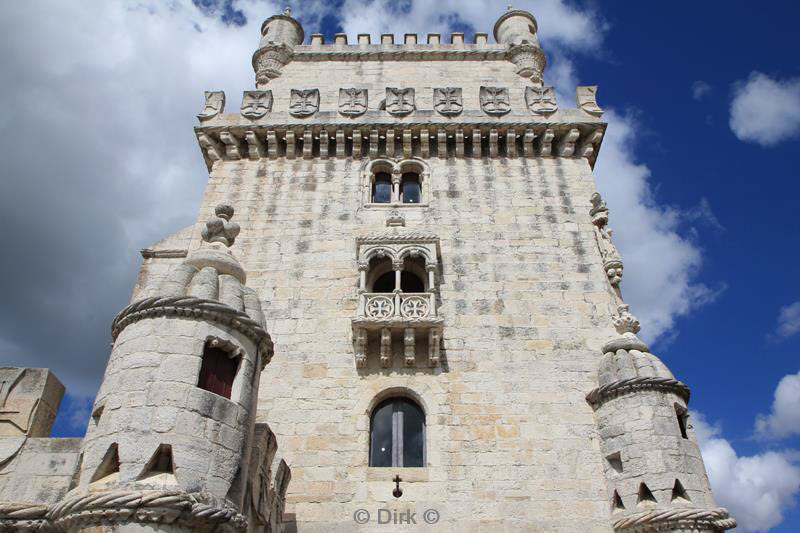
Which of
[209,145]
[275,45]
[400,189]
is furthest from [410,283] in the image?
[275,45]

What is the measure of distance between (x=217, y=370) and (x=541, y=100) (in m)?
14.6

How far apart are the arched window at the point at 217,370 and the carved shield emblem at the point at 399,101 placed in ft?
39.1

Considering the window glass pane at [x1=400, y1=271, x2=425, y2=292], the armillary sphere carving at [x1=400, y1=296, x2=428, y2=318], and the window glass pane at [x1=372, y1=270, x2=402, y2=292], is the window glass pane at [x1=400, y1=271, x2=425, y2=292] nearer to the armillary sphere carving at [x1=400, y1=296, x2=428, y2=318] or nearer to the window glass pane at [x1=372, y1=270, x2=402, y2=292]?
the window glass pane at [x1=372, y1=270, x2=402, y2=292]

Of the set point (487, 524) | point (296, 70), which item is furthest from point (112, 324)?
point (296, 70)

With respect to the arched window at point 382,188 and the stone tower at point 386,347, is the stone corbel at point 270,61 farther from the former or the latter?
the arched window at point 382,188

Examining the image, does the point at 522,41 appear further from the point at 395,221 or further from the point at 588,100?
the point at 395,221

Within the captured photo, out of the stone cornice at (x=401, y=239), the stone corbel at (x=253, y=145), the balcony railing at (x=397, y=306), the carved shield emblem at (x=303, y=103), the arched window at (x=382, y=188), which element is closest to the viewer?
the balcony railing at (x=397, y=306)

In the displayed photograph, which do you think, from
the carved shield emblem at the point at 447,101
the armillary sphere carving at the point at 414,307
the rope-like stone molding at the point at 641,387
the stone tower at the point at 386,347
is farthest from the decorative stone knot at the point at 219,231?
the carved shield emblem at the point at 447,101

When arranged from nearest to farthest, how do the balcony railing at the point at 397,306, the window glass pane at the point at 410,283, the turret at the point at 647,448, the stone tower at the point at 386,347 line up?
the stone tower at the point at 386,347
the turret at the point at 647,448
the balcony railing at the point at 397,306
the window glass pane at the point at 410,283

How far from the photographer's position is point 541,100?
19.8 m

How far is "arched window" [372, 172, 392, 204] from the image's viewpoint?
1844cm

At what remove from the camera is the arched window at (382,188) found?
18438mm

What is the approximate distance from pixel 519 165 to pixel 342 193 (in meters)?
5.36

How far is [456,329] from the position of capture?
15.1m
